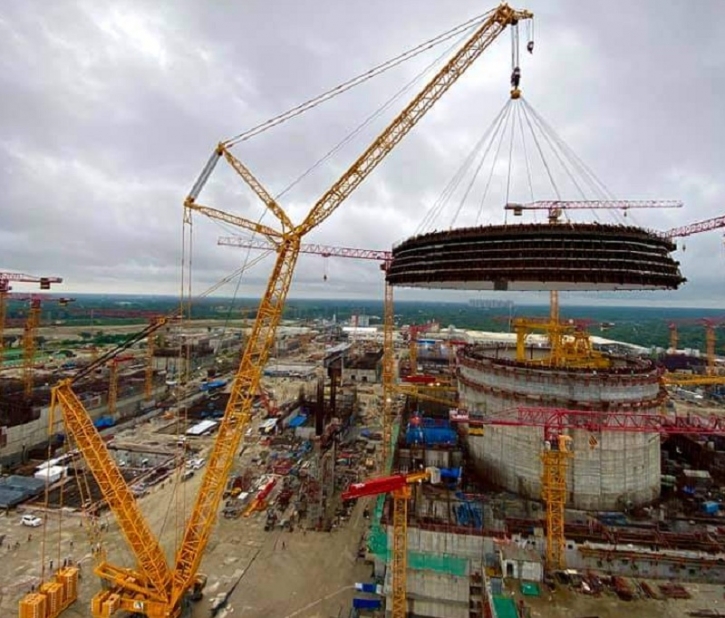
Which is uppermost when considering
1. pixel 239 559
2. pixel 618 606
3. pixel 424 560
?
pixel 618 606

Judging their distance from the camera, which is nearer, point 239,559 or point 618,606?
point 618,606

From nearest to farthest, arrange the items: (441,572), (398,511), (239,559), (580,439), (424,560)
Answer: (398,511) → (441,572) → (424,560) → (239,559) → (580,439)

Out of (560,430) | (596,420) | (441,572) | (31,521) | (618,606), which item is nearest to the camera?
(618,606)

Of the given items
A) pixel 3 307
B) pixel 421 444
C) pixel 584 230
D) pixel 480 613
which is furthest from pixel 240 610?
pixel 3 307

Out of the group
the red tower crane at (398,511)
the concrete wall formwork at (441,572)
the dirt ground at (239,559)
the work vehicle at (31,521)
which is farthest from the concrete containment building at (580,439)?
the work vehicle at (31,521)

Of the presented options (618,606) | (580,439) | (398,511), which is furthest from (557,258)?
(618,606)

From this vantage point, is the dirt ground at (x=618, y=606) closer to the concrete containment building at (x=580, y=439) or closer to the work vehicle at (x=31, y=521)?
the concrete containment building at (x=580, y=439)

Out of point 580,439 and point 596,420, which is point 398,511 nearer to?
point 580,439

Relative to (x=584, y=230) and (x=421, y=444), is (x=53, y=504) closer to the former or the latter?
(x=421, y=444)
